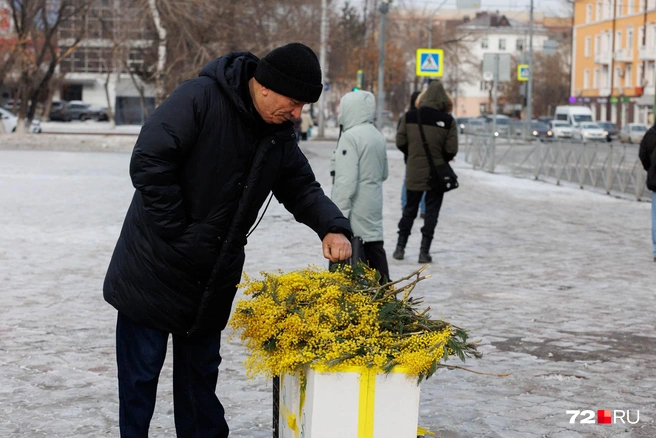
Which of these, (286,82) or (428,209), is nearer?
(286,82)

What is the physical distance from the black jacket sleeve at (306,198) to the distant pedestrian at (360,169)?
13.1 ft

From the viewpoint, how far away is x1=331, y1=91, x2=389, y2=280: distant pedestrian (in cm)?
830

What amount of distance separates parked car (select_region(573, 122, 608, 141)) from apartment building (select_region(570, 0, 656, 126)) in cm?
1663

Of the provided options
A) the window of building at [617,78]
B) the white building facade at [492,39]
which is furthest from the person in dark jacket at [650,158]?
the white building facade at [492,39]

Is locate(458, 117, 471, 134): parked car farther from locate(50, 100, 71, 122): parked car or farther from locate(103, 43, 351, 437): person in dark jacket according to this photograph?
locate(103, 43, 351, 437): person in dark jacket

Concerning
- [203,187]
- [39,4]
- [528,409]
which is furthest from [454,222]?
[39,4]

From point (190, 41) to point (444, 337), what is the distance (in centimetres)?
3024

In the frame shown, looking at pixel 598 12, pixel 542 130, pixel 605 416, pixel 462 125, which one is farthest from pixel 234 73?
pixel 598 12

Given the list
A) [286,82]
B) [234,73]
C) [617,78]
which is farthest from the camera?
[617,78]

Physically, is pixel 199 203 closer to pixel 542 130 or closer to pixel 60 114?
pixel 542 130

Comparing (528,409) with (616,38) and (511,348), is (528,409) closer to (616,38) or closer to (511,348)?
(511,348)

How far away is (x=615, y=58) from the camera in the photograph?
8469 centimetres

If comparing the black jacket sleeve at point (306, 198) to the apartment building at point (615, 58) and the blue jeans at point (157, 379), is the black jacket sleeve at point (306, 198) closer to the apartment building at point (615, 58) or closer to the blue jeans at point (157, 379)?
the blue jeans at point (157, 379)

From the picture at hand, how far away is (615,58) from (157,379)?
84744mm
